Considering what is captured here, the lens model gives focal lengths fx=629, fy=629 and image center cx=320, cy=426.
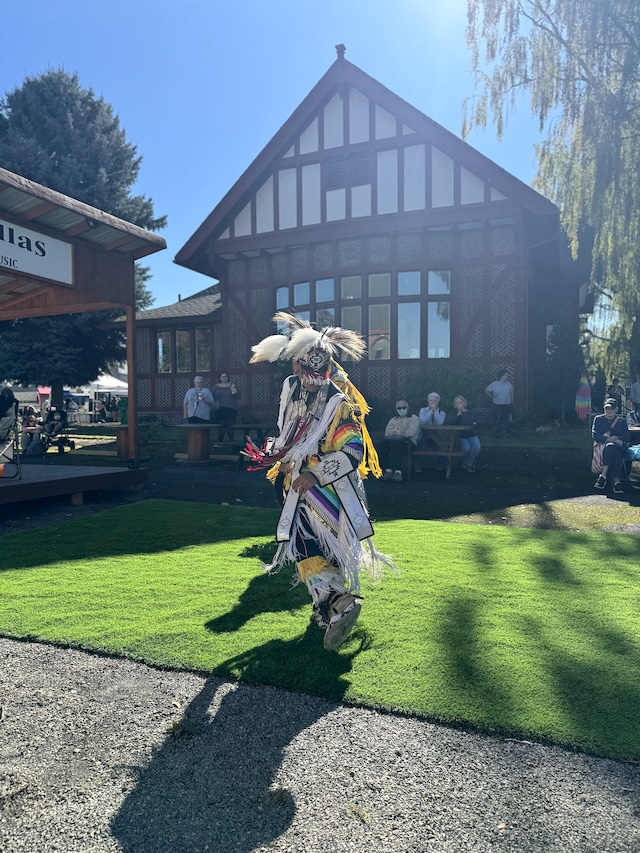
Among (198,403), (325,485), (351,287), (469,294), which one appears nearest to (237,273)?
(351,287)

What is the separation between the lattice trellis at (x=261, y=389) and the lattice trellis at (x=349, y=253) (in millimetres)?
3999

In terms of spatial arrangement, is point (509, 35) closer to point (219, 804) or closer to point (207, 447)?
point (207, 447)

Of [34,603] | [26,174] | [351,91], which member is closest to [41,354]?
[26,174]

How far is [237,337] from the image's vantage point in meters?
19.7

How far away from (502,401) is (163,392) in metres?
12.0

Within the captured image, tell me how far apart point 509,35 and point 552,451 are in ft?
32.7

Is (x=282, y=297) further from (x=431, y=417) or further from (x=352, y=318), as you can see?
(x=431, y=417)

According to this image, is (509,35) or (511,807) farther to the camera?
(509,35)

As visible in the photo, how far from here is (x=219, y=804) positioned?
221 centimetres

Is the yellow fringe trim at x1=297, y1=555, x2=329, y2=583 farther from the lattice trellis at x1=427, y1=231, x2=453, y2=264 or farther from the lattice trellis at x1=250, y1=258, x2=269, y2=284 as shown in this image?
the lattice trellis at x1=250, y1=258, x2=269, y2=284

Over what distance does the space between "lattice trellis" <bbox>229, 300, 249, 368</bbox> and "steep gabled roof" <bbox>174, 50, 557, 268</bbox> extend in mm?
1992

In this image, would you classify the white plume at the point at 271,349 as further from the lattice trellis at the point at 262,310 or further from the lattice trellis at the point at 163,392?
the lattice trellis at the point at 163,392

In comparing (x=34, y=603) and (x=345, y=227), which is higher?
(x=345, y=227)

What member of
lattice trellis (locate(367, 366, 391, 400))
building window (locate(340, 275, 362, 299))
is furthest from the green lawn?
building window (locate(340, 275, 362, 299))
